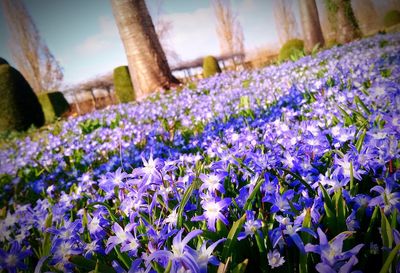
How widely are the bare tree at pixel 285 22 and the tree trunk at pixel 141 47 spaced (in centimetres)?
2718

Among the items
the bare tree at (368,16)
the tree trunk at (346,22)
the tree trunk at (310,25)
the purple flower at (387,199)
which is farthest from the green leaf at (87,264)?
the bare tree at (368,16)

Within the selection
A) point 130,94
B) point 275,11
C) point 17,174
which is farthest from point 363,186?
point 275,11

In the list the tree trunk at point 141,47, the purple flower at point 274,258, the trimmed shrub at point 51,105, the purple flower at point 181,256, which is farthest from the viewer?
the trimmed shrub at point 51,105

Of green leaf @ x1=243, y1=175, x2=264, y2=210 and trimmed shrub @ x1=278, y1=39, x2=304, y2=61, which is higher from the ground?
trimmed shrub @ x1=278, y1=39, x2=304, y2=61

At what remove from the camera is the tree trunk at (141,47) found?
376 inches

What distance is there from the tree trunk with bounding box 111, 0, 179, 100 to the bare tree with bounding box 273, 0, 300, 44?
2718 cm

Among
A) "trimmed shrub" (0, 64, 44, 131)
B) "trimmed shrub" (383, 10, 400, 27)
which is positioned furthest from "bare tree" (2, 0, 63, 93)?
"trimmed shrub" (383, 10, 400, 27)

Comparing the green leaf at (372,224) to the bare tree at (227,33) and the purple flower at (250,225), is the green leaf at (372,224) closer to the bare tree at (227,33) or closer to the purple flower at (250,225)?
the purple flower at (250,225)

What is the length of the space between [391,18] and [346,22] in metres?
7.70

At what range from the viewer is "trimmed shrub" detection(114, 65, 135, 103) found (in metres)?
15.3

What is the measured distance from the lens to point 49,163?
3.51 meters

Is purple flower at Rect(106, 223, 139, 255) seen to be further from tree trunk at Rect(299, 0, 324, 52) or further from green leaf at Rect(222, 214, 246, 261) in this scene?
tree trunk at Rect(299, 0, 324, 52)

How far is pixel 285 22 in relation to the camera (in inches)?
1303

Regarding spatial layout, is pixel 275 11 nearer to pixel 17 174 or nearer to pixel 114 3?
pixel 114 3
